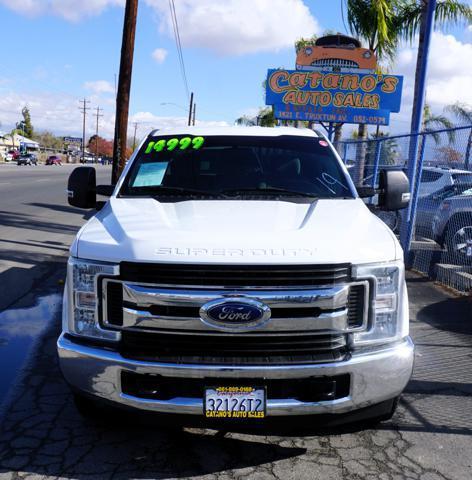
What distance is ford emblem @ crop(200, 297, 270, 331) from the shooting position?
9.34 ft

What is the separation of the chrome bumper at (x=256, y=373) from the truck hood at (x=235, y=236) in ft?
1.73

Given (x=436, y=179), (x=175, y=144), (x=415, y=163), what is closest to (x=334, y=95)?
(x=436, y=179)

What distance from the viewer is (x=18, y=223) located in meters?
13.4

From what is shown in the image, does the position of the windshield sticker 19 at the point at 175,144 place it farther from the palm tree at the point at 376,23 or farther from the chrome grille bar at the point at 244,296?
the palm tree at the point at 376,23

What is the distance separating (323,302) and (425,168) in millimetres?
8074

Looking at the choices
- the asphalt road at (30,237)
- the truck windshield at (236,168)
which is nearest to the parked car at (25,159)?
the asphalt road at (30,237)

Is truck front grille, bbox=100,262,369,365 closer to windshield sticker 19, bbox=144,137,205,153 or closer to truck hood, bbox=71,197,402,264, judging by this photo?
truck hood, bbox=71,197,402,264

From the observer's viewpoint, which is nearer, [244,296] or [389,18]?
[244,296]

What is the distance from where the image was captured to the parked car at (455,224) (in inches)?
339

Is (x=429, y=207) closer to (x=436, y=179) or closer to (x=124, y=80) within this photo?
(x=436, y=179)

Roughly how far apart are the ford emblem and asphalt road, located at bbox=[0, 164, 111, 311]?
4.33m

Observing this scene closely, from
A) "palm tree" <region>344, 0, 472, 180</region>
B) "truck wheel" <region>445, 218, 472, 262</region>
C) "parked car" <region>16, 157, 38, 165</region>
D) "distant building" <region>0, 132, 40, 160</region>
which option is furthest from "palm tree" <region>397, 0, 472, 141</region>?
"distant building" <region>0, 132, 40, 160</region>

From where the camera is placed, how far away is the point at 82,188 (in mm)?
4645

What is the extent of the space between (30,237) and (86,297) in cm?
918
